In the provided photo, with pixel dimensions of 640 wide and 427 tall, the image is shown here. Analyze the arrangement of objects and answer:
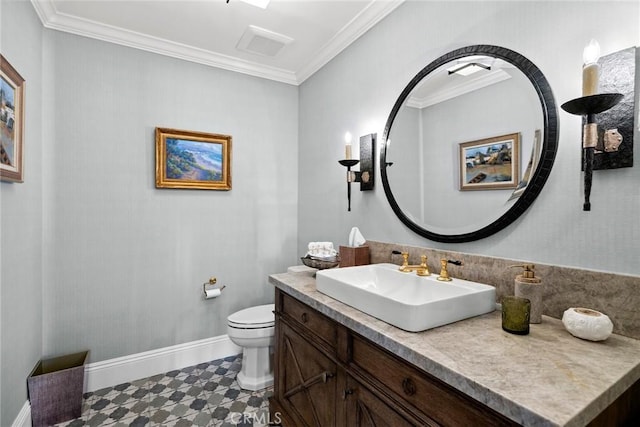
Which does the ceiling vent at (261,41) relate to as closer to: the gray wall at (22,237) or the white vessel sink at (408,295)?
the gray wall at (22,237)

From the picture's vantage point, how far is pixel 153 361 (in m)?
2.37

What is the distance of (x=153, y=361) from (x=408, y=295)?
2.13m

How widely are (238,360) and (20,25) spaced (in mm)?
2688

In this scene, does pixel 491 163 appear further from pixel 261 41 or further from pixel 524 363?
pixel 261 41

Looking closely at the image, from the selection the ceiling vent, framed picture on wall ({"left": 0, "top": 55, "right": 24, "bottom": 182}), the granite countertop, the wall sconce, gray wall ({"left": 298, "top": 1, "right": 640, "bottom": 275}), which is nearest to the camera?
the granite countertop

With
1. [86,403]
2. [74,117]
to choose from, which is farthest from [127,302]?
[74,117]

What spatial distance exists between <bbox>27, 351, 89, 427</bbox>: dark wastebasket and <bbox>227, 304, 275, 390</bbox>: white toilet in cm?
95

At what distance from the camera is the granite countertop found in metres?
0.62

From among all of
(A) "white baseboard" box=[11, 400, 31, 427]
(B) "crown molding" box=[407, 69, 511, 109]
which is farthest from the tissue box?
(A) "white baseboard" box=[11, 400, 31, 427]

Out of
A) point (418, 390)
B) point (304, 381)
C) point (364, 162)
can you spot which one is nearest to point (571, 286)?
point (418, 390)

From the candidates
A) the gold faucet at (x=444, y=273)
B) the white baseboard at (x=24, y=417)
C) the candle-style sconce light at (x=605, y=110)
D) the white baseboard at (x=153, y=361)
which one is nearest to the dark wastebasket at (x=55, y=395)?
the white baseboard at (x=24, y=417)

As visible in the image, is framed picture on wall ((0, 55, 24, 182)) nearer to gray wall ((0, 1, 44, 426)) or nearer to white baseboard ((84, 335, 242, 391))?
gray wall ((0, 1, 44, 426))

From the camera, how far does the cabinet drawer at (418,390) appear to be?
73 cm

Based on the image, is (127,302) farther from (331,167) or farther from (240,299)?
(331,167)
